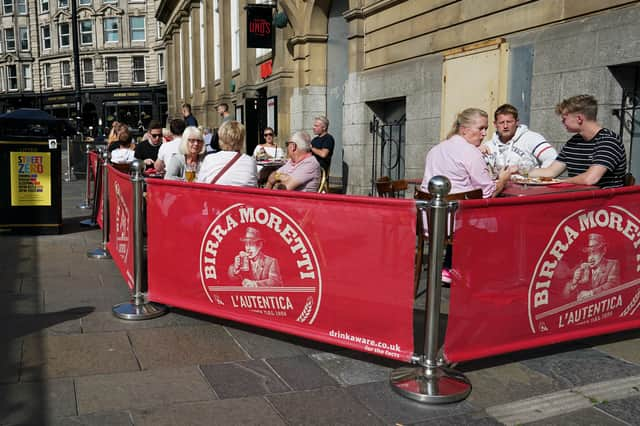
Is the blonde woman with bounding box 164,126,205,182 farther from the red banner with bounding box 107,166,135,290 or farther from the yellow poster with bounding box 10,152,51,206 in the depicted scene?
the yellow poster with bounding box 10,152,51,206

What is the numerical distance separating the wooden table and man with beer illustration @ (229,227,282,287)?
2131mm

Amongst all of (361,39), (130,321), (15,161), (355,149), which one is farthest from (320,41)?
(130,321)

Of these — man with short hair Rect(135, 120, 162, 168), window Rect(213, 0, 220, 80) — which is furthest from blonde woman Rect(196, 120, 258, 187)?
window Rect(213, 0, 220, 80)

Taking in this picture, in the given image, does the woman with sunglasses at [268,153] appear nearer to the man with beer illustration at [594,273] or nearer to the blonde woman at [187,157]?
the blonde woman at [187,157]

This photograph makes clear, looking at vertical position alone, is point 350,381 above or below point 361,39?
below

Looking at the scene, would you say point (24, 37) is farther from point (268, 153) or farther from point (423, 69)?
point (423, 69)

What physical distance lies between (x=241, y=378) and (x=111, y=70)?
5732cm

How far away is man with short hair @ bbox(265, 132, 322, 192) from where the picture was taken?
5.98 meters

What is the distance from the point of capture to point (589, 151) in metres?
5.05

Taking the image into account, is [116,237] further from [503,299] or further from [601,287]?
[601,287]

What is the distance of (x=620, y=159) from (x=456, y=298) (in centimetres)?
256

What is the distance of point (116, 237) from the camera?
5.82m

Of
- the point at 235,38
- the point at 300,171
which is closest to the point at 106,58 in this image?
the point at 235,38

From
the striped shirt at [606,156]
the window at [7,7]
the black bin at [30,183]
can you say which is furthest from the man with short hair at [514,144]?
the window at [7,7]
